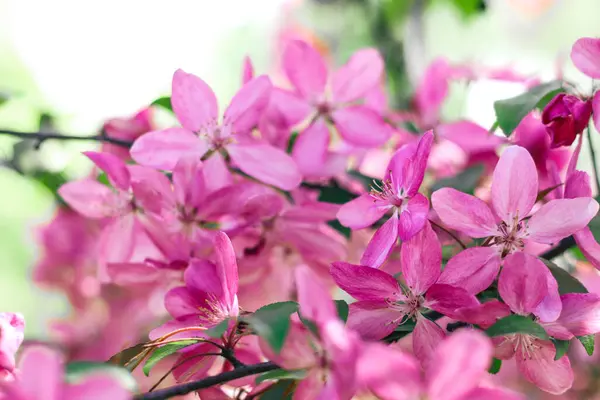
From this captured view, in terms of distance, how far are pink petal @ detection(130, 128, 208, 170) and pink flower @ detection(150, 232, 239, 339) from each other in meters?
0.11

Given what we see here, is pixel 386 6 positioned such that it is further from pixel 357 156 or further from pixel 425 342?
pixel 425 342

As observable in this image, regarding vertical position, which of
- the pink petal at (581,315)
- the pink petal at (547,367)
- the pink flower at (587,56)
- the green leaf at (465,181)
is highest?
the pink flower at (587,56)

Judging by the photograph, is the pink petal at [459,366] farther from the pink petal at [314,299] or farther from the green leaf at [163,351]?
the green leaf at [163,351]

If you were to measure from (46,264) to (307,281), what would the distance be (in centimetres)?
102

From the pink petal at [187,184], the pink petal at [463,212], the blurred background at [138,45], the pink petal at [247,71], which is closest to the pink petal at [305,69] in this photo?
the pink petal at [247,71]

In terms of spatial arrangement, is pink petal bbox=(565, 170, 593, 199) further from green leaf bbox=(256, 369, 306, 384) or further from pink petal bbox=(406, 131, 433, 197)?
green leaf bbox=(256, 369, 306, 384)

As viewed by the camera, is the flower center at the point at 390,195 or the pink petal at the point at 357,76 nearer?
the flower center at the point at 390,195

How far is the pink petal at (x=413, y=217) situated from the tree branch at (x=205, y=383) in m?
0.14

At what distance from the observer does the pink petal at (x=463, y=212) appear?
0.52 metres

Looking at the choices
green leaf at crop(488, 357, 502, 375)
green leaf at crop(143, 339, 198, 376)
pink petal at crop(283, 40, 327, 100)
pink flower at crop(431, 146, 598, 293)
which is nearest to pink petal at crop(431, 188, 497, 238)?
pink flower at crop(431, 146, 598, 293)

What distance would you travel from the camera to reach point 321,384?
0.44 meters

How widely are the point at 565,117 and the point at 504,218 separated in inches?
4.4

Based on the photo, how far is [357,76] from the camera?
2.64ft

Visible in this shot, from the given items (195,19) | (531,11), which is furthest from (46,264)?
(531,11)
